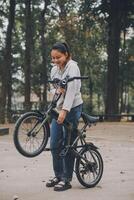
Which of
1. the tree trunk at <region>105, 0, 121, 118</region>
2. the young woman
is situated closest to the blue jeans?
the young woman

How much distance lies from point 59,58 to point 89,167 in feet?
5.08

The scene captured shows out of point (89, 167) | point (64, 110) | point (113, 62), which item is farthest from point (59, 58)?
point (113, 62)

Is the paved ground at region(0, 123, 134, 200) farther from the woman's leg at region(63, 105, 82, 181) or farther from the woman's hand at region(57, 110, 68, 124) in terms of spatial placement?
the woman's hand at region(57, 110, 68, 124)

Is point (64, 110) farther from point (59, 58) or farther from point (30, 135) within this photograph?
point (59, 58)

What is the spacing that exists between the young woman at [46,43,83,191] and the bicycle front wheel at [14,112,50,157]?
0.70 ft

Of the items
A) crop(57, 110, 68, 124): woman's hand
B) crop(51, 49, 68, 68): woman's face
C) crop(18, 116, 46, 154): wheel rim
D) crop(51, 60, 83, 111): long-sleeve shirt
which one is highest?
crop(51, 49, 68, 68): woman's face

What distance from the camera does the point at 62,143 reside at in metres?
7.85

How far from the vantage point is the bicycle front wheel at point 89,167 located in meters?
8.00

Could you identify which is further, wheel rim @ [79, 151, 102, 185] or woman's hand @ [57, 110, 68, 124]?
wheel rim @ [79, 151, 102, 185]

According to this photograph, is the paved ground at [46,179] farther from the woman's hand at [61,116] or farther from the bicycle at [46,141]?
the woman's hand at [61,116]

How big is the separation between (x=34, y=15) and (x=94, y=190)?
38.7 meters

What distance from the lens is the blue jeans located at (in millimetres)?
7797

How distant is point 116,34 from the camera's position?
3547 cm

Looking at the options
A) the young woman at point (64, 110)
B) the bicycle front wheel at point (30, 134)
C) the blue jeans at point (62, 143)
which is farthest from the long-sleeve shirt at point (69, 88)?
the bicycle front wheel at point (30, 134)
